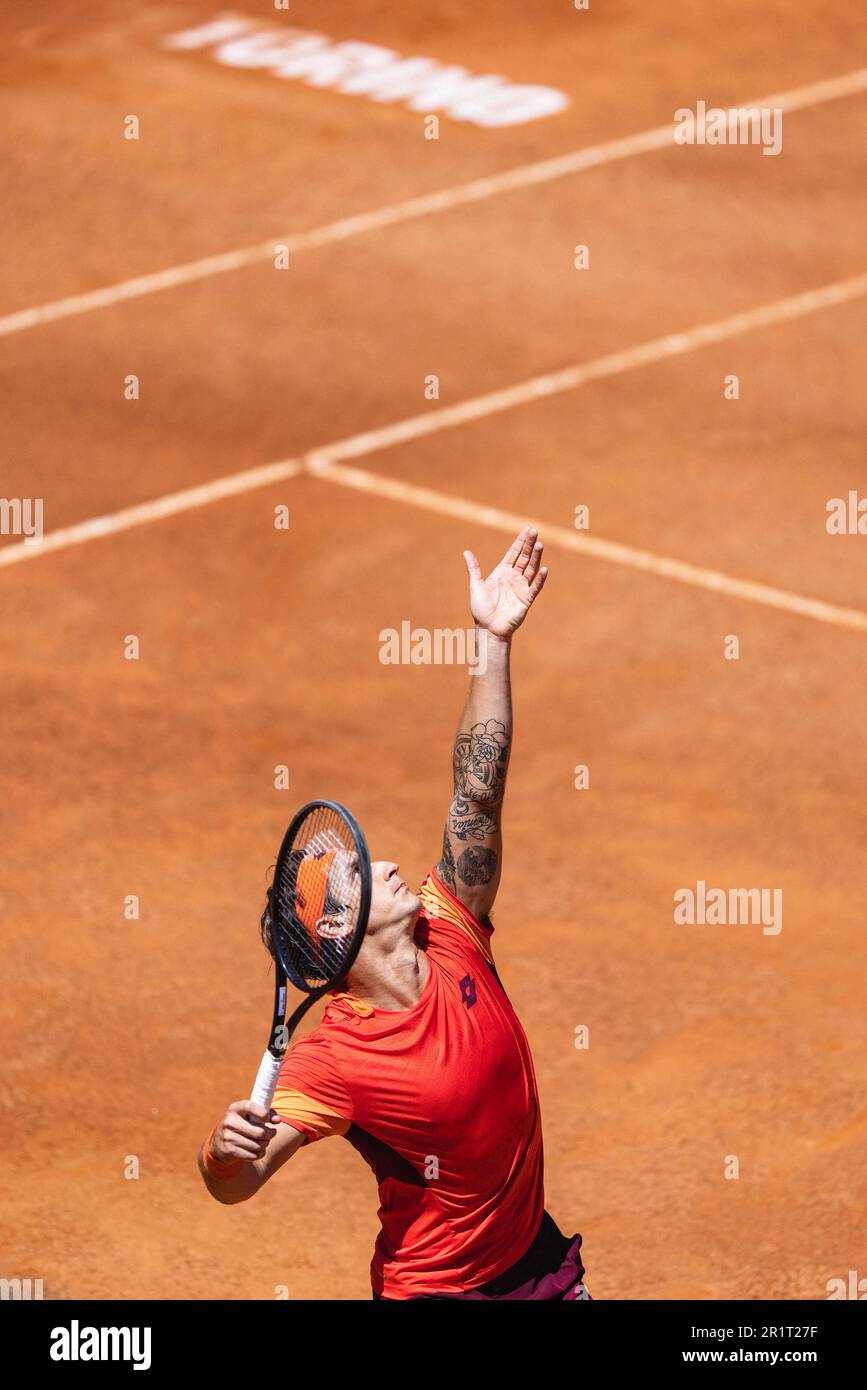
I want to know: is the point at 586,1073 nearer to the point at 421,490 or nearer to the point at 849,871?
the point at 849,871

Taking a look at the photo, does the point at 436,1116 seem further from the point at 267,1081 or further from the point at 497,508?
the point at 497,508

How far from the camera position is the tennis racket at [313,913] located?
5426 millimetres

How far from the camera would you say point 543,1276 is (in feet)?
19.9

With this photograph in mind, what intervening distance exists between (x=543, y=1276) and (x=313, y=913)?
1321 millimetres

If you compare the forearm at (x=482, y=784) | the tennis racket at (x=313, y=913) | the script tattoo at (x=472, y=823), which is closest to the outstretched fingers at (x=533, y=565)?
the forearm at (x=482, y=784)

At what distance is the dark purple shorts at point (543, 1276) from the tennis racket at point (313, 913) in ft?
3.22

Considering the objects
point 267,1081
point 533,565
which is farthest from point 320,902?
point 533,565

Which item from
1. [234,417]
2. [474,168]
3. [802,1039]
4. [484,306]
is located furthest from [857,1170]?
[474,168]

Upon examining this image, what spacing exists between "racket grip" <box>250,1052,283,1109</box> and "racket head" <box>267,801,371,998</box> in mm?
225

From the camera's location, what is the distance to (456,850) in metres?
6.45

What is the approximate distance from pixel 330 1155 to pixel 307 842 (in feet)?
10.7

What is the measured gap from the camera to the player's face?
18.9 feet

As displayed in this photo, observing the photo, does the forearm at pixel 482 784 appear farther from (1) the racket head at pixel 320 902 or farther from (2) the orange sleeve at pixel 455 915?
(1) the racket head at pixel 320 902

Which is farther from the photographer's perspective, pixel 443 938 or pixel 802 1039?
pixel 802 1039
